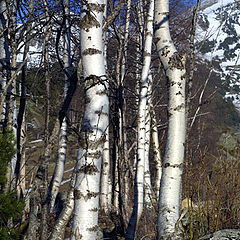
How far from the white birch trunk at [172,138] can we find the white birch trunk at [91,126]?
784 millimetres

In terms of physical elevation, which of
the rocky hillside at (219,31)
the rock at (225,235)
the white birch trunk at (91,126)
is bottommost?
the rock at (225,235)

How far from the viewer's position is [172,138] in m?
2.88

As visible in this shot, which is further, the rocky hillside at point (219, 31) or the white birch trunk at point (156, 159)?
the white birch trunk at point (156, 159)

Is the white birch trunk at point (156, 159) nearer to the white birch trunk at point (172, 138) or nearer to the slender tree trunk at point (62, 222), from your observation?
the slender tree trunk at point (62, 222)

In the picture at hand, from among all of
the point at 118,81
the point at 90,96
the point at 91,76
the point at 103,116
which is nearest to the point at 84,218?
the point at 103,116

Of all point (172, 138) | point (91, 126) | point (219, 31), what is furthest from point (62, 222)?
point (219, 31)

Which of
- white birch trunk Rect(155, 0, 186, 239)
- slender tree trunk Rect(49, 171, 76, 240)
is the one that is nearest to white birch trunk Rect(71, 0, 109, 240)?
white birch trunk Rect(155, 0, 186, 239)

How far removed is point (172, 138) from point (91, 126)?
0.94m

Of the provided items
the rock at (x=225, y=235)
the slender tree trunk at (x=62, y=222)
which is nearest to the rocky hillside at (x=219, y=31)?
the rock at (x=225, y=235)

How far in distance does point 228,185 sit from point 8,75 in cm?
356

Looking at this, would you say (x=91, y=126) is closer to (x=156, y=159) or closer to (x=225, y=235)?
(x=225, y=235)

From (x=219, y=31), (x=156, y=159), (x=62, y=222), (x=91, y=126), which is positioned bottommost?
(x=62, y=222)

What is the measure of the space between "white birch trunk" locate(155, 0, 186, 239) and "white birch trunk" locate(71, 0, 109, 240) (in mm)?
784

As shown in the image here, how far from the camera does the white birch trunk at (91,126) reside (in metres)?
2.20
